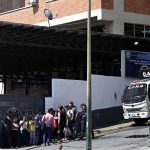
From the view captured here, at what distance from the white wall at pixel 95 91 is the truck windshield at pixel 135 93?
2.45m

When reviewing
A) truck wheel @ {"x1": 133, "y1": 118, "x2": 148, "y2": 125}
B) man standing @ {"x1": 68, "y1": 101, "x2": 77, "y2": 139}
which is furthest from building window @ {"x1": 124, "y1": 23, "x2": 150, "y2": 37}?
man standing @ {"x1": 68, "y1": 101, "x2": 77, "y2": 139}

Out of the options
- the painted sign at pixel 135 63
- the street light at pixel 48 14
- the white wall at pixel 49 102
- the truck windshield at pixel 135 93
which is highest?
the street light at pixel 48 14

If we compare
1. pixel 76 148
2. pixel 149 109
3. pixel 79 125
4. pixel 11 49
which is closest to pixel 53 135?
pixel 79 125

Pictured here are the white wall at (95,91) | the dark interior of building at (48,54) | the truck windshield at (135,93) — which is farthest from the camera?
the dark interior of building at (48,54)

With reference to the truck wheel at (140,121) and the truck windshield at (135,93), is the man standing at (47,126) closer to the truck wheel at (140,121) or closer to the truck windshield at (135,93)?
the truck windshield at (135,93)

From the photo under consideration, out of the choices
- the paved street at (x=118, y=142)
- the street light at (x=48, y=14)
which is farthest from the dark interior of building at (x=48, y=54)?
the paved street at (x=118, y=142)

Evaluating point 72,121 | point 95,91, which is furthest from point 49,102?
point 95,91

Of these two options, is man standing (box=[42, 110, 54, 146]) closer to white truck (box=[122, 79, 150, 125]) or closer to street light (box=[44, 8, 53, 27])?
white truck (box=[122, 79, 150, 125])

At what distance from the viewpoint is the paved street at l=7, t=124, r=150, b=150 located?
959 inches

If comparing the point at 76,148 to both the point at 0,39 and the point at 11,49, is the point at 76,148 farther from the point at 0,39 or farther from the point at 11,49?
the point at 11,49

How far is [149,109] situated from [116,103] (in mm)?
4398

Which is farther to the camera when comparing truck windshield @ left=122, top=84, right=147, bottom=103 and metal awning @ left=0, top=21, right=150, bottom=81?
metal awning @ left=0, top=21, right=150, bottom=81

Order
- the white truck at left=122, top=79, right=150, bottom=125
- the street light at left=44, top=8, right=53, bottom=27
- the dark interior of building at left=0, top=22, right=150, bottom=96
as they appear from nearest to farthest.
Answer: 1. the white truck at left=122, top=79, right=150, bottom=125
2. the dark interior of building at left=0, top=22, right=150, bottom=96
3. the street light at left=44, top=8, right=53, bottom=27

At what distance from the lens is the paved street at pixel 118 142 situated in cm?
2436
